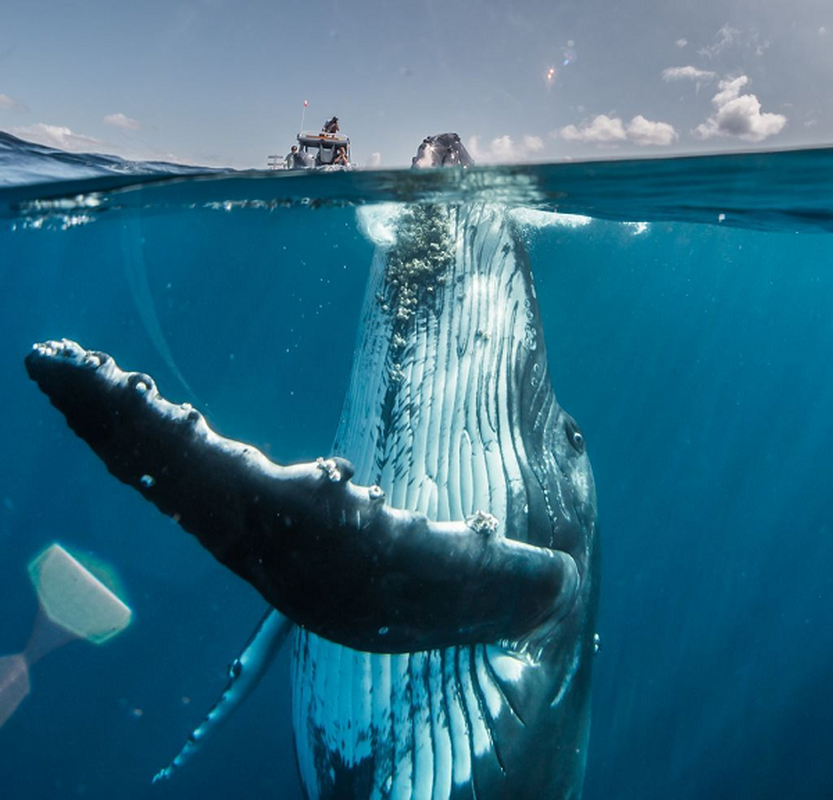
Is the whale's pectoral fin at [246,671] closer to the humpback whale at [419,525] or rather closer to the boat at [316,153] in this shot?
the humpback whale at [419,525]

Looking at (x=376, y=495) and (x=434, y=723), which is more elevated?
(x=376, y=495)

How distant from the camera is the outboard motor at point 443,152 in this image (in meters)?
5.30

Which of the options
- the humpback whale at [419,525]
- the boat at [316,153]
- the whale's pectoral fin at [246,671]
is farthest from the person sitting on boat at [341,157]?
the whale's pectoral fin at [246,671]

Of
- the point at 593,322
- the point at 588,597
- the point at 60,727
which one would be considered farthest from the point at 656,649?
the point at 588,597

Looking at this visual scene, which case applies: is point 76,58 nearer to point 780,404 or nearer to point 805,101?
point 805,101

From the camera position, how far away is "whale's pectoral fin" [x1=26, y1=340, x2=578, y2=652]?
2.05 meters

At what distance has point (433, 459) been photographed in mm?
3514

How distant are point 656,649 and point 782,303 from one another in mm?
19528

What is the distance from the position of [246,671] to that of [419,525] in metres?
2.72

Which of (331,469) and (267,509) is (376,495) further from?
(267,509)

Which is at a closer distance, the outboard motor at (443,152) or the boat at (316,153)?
the outboard motor at (443,152)

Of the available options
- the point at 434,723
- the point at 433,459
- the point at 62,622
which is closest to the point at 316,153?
the point at 433,459

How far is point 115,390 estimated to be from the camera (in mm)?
2055

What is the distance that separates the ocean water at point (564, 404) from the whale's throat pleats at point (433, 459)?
150 centimetres
